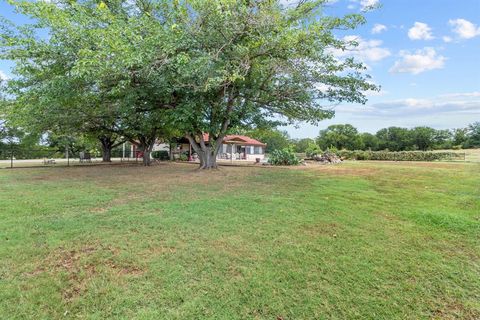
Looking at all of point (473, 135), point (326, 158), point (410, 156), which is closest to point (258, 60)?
point (326, 158)

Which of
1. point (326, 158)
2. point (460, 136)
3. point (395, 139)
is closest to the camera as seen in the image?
point (326, 158)

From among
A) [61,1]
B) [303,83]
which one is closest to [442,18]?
[303,83]

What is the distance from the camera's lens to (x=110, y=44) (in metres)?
7.18

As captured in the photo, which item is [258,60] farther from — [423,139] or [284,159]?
[423,139]

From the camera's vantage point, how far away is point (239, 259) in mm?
3488

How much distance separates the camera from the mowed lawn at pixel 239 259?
2658mm

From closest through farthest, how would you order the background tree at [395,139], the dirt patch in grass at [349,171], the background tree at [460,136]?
the dirt patch in grass at [349,171] < the background tree at [460,136] < the background tree at [395,139]

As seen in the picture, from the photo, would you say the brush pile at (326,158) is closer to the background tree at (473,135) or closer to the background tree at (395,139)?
the background tree at (395,139)

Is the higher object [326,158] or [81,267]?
[326,158]

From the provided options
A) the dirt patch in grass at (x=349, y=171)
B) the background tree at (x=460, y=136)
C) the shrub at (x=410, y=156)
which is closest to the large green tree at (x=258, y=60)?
the dirt patch in grass at (x=349, y=171)

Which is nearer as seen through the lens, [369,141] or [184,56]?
[184,56]

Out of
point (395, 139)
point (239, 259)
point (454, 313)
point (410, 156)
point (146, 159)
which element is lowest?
point (454, 313)

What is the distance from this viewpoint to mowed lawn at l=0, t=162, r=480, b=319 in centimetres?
266

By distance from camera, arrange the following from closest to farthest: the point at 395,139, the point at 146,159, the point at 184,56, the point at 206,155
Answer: the point at 184,56
the point at 206,155
the point at 146,159
the point at 395,139
